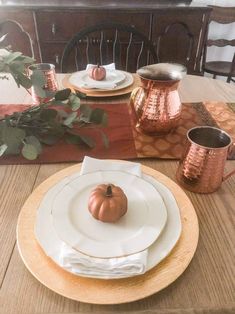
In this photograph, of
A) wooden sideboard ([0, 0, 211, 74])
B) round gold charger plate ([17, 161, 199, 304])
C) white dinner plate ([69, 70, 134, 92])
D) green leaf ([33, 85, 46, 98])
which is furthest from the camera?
wooden sideboard ([0, 0, 211, 74])

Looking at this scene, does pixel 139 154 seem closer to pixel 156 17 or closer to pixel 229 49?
pixel 156 17

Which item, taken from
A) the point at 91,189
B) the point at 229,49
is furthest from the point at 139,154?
the point at 229,49

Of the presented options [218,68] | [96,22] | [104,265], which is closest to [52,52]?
[96,22]

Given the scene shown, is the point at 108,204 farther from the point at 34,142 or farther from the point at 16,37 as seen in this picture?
the point at 16,37

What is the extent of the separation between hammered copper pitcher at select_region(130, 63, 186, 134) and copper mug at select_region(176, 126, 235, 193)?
120 millimetres

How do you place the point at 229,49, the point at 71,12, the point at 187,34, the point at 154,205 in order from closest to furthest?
the point at 154,205 < the point at 71,12 < the point at 187,34 < the point at 229,49

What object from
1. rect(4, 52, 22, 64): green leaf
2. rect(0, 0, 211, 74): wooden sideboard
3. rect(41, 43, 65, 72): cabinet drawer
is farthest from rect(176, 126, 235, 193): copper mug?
rect(41, 43, 65, 72): cabinet drawer

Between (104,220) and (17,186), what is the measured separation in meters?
0.22

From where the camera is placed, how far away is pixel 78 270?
1.17ft

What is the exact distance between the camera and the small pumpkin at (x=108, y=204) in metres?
0.41

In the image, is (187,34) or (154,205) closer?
(154,205)

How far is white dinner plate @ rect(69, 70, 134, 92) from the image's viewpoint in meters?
0.92

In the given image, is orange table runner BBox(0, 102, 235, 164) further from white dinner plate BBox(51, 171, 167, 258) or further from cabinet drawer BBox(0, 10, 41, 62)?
cabinet drawer BBox(0, 10, 41, 62)

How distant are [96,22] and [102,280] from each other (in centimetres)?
164
